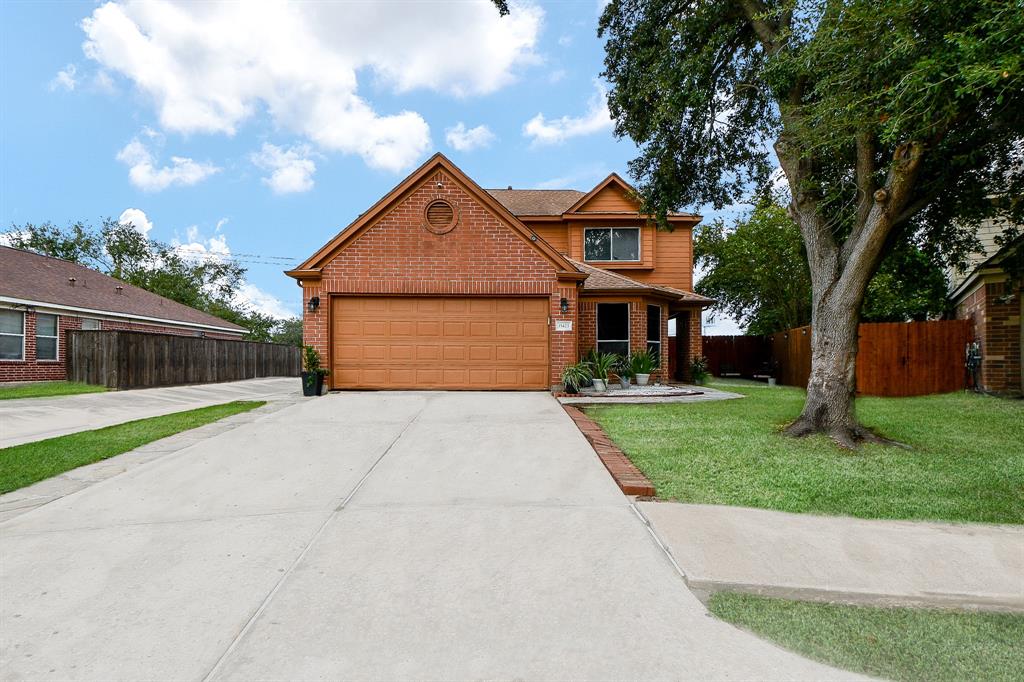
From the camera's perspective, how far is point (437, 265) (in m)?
12.7

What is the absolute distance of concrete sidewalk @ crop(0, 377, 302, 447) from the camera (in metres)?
8.59

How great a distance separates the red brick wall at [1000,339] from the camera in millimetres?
11828

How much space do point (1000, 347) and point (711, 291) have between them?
19602 millimetres

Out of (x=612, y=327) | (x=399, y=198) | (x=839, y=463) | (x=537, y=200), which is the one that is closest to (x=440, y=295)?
(x=399, y=198)

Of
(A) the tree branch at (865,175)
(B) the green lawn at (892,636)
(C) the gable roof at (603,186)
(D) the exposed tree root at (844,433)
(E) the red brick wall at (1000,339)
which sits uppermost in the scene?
(C) the gable roof at (603,186)

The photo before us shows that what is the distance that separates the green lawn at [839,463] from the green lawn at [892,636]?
160cm

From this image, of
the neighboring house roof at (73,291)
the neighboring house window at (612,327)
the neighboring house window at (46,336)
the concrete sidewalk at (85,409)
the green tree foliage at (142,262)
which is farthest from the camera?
the green tree foliage at (142,262)

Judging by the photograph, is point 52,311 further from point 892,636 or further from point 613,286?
point 892,636

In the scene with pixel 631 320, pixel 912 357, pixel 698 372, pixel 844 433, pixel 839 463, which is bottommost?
pixel 839 463

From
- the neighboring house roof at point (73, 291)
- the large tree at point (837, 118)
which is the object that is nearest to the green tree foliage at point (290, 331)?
the neighboring house roof at point (73, 291)

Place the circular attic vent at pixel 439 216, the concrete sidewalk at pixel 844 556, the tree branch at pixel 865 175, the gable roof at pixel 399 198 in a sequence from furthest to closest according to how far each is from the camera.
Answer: the circular attic vent at pixel 439 216
the gable roof at pixel 399 198
the tree branch at pixel 865 175
the concrete sidewalk at pixel 844 556

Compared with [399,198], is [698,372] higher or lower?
lower

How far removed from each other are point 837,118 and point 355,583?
24.2ft

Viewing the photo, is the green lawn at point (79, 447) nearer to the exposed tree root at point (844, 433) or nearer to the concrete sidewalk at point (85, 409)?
the concrete sidewalk at point (85, 409)
